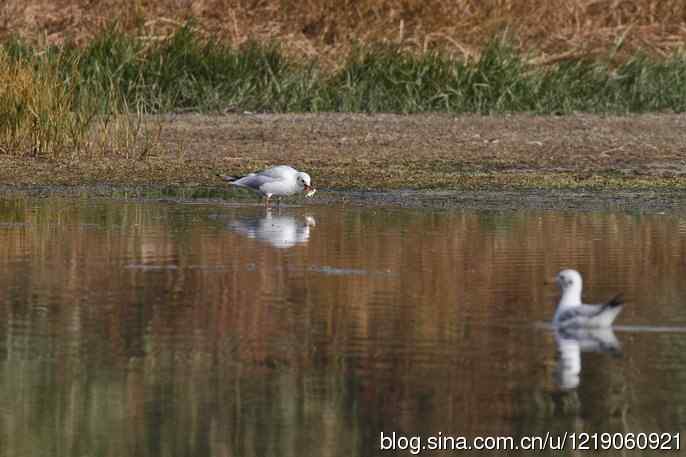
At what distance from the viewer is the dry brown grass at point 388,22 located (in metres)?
24.0

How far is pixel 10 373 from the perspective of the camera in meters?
7.04

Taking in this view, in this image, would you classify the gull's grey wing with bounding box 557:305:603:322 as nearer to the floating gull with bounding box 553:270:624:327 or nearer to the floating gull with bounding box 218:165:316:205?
the floating gull with bounding box 553:270:624:327

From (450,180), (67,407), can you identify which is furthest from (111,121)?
(67,407)

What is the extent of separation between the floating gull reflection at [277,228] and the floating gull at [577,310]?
316 cm

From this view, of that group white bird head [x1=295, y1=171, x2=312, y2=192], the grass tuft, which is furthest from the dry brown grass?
white bird head [x1=295, y1=171, x2=312, y2=192]

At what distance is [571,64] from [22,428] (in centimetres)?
1619

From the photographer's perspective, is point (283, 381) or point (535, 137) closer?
point (283, 381)

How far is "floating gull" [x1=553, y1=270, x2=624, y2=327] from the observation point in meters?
7.63

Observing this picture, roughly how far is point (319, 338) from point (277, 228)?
4357mm

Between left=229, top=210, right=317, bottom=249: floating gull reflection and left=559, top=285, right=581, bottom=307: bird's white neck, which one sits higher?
left=559, top=285, right=581, bottom=307: bird's white neck

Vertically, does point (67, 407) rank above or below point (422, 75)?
below

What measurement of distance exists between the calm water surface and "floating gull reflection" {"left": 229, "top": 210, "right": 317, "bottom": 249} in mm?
51

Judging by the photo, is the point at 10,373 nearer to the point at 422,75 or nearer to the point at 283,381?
the point at 283,381

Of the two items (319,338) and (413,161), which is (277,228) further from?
(413,161)
